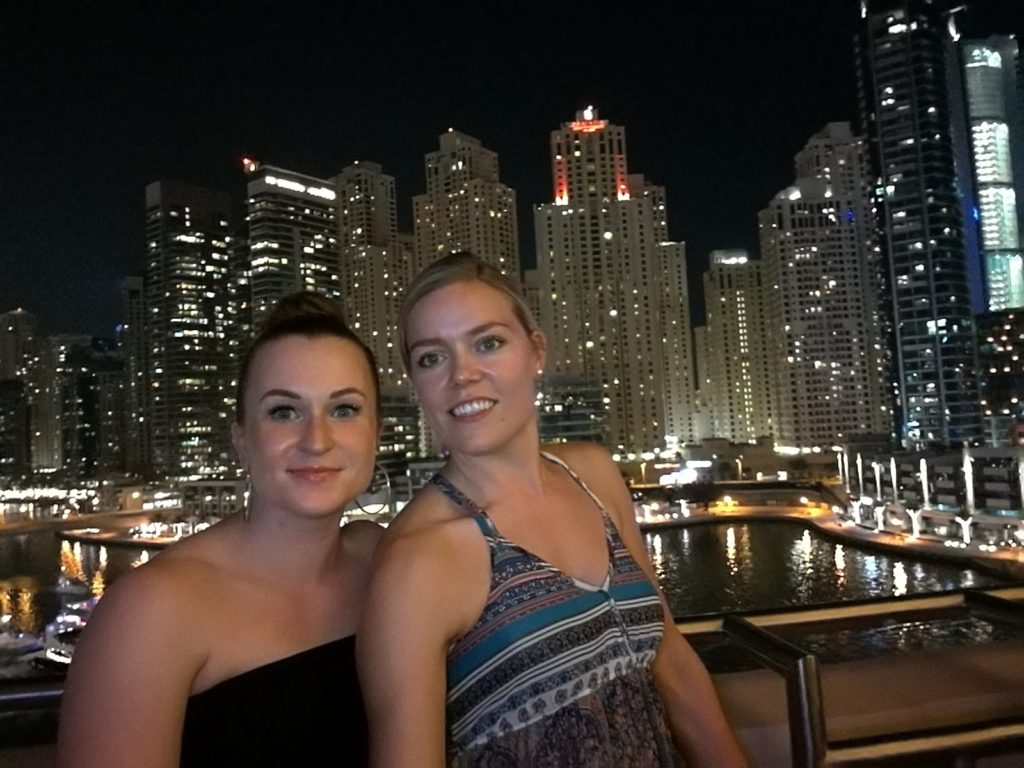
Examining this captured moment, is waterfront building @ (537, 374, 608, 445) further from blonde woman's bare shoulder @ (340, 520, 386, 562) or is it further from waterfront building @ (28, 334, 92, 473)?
waterfront building @ (28, 334, 92, 473)

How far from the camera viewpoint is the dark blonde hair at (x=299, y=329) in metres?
1.13

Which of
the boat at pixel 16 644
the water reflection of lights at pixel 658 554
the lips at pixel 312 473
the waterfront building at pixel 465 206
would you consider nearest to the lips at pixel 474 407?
the lips at pixel 312 473

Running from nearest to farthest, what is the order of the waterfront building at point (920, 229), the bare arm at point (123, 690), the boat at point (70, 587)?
1. the bare arm at point (123, 690)
2. the boat at point (70, 587)
3. the waterfront building at point (920, 229)

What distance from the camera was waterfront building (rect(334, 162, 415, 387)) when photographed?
6775 centimetres

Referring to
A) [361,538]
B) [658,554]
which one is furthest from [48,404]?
[361,538]

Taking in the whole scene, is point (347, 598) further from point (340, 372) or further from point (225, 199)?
point (225, 199)

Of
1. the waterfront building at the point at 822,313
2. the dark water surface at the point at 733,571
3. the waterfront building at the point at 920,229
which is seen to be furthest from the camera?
the waterfront building at the point at 822,313

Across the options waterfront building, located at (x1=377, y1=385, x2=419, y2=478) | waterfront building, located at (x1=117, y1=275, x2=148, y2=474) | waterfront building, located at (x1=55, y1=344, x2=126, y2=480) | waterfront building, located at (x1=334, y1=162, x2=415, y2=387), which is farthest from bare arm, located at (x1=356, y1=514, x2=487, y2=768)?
waterfront building, located at (x1=55, y1=344, x2=126, y2=480)

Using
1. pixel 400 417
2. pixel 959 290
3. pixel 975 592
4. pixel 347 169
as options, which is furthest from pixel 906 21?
pixel 975 592

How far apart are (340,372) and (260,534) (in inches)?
10.4

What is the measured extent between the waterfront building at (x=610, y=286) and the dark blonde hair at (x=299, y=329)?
5212 centimetres

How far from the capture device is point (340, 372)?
113 centimetres

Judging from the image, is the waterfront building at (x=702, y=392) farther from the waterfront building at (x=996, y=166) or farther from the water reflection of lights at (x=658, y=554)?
the water reflection of lights at (x=658, y=554)

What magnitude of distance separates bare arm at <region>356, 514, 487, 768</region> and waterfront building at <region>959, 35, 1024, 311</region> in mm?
74046
